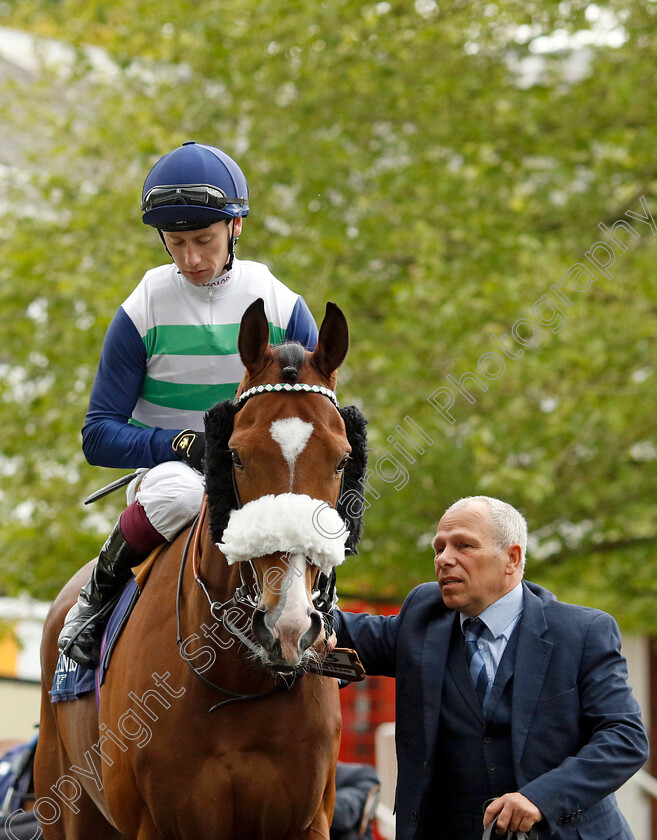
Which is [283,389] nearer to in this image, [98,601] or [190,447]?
[190,447]

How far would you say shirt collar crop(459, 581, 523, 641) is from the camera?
375 centimetres

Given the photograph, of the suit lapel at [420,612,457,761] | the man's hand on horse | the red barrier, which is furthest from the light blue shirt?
the red barrier

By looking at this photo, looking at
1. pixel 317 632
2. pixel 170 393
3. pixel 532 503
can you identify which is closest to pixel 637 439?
pixel 532 503

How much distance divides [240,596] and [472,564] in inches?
34.8

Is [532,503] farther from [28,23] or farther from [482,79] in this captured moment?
[28,23]

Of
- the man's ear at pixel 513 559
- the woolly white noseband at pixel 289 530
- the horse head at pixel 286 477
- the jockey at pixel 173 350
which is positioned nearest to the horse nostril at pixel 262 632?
the horse head at pixel 286 477

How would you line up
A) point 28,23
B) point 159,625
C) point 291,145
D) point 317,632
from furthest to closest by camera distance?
point 28,23
point 291,145
point 159,625
point 317,632

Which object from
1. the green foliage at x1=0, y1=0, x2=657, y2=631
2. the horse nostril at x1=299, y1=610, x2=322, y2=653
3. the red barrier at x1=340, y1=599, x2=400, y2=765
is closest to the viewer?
the horse nostril at x1=299, y1=610, x2=322, y2=653

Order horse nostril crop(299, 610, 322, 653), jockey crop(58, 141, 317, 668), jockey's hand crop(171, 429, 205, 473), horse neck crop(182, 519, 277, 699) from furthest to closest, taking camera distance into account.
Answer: jockey crop(58, 141, 317, 668), jockey's hand crop(171, 429, 205, 473), horse neck crop(182, 519, 277, 699), horse nostril crop(299, 610, 322, 653)

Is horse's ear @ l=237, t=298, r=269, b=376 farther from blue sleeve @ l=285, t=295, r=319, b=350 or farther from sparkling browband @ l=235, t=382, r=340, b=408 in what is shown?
blue sleeve @ l=285, t=295, r=319, b=350

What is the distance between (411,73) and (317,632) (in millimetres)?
8140

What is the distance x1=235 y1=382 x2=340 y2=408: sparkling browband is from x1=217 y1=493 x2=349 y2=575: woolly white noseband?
348 millimetres

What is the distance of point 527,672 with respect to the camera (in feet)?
11.8

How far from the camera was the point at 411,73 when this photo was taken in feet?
33.4
